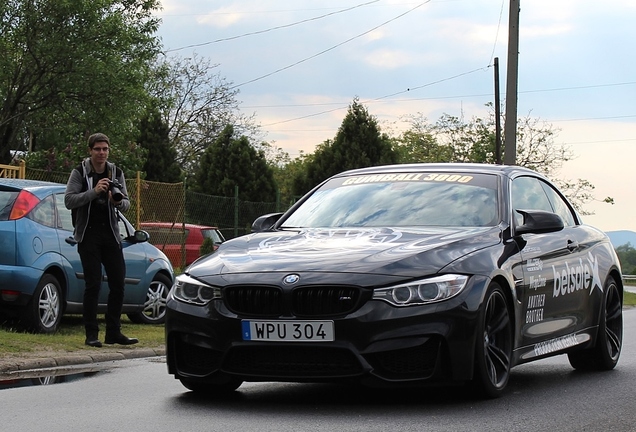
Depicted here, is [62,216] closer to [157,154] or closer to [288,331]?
[288,331]

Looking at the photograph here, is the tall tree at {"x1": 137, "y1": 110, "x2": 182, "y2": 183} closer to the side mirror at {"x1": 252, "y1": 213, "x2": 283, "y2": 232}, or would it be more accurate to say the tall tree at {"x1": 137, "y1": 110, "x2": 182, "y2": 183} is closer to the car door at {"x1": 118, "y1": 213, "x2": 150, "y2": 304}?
the car door at {"x1": 118, "y1": 213, "x2": 150, "y2": 304}

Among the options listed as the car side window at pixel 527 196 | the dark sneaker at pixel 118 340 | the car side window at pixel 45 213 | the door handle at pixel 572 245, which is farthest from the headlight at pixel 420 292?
the car side window at pixel 45 213

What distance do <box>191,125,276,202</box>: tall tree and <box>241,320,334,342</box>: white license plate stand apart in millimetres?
33100

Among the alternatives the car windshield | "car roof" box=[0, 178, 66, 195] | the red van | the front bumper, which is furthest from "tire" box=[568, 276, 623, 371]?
the red van

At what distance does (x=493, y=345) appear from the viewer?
7.21 meters

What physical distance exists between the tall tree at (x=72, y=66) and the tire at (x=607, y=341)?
23.5 meters

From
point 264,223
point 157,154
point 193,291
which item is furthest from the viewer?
point 157,154

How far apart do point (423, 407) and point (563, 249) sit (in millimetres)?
2281

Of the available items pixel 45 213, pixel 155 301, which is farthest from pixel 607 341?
pixel 155 301

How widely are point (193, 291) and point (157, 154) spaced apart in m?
46.6

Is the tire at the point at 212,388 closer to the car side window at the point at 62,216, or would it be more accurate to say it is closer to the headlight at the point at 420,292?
the headlight at the point at 420,292

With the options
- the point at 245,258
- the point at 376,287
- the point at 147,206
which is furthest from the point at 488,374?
the point at 147,206

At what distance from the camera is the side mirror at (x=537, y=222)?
26.2 ft

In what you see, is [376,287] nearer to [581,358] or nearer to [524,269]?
[524,269]
